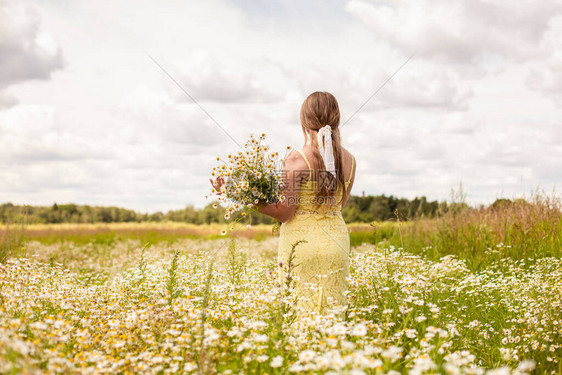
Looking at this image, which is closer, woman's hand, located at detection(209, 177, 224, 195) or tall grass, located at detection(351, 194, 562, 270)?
woman's hand, located at detection(209, 177, 224, 195)

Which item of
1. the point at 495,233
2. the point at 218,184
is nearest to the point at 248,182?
the point at 218,184

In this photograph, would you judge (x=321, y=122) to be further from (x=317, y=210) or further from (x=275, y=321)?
(x=275, y=321)

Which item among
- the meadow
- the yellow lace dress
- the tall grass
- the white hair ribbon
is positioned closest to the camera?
the meadow

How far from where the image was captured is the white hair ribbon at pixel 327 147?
493 cm

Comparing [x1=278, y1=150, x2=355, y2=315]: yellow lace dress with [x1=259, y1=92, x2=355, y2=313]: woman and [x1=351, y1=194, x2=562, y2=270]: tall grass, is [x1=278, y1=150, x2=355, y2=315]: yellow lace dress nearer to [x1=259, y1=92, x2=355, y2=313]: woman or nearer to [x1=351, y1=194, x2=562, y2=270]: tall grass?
[x1=259, y1=92, x2=355, y2=313]: woman

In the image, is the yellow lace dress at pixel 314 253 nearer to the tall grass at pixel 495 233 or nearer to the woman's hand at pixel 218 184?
the woman's hand at pixel 218 184

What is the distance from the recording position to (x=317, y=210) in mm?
5258

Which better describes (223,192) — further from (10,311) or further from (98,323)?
(10,311)

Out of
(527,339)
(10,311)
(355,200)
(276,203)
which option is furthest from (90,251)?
(355,200)

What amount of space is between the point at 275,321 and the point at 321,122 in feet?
7.40

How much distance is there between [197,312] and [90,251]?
13935mm

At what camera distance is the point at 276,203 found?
16.6 feet

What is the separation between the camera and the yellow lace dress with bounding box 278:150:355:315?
514 centimetres

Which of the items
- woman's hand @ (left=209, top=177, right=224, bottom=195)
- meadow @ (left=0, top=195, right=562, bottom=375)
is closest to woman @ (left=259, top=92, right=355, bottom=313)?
meadow @ (left=0, top=195, right=562, bottom=375)
